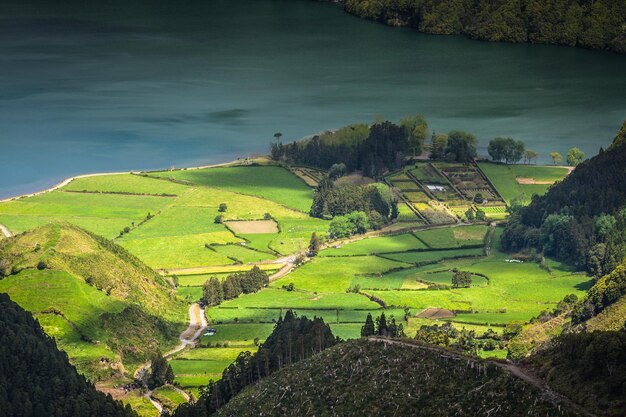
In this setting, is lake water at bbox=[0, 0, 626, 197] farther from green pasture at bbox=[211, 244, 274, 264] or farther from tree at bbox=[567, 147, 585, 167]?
green pasture at bbox=[211, 244, 274, 264]

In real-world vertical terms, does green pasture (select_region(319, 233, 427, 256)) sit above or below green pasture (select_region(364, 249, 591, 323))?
above

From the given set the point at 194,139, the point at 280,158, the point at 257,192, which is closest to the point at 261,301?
the point at 257,192

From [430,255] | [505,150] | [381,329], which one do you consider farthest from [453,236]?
[381,329]

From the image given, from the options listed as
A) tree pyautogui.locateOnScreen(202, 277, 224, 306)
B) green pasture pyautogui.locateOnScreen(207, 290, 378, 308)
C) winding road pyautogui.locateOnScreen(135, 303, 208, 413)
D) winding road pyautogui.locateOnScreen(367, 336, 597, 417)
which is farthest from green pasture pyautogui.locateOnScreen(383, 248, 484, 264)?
winding road pyautogui.locateOnScreen(367, 336, 597, 417)

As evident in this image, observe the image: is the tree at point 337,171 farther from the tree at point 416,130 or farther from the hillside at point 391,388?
the hillside at point 391,388

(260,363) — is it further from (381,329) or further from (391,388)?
(391,388)

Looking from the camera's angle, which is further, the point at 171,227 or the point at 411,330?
the point at 171,227

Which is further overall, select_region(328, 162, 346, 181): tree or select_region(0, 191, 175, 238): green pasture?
select_region(328, 162, 346, 181): tree

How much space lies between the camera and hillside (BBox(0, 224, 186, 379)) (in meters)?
94.9

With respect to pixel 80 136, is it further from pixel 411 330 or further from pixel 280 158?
pixel 411 330

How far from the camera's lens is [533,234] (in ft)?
414

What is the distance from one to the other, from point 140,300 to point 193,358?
10.0m

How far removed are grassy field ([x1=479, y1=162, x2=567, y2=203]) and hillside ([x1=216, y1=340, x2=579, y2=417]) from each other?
6854 centimetres

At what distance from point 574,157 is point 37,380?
7742 centimetres
